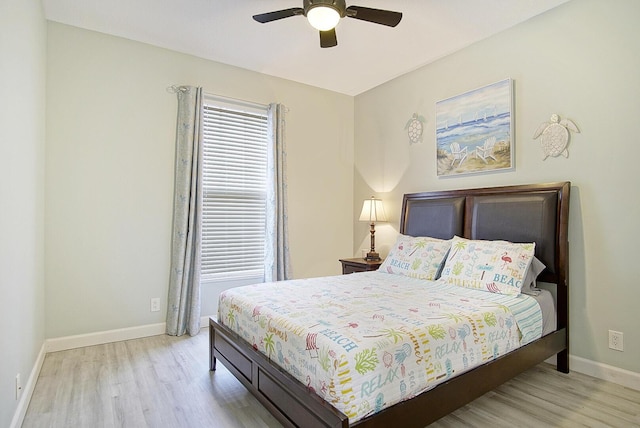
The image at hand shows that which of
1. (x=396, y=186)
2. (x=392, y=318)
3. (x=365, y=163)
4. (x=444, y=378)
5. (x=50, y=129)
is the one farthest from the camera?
(x=365, y=163)

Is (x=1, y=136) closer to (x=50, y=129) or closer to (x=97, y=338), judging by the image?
(x=50, y=129)

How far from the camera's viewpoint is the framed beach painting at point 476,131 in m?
3.09

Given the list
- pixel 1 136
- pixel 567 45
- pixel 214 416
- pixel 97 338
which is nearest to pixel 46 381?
pixel 97 338

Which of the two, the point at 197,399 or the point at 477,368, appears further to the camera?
the point at 197,399

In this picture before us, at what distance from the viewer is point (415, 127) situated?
13.0 feet

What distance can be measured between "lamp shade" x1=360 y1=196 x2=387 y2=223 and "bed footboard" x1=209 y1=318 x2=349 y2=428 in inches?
87.5

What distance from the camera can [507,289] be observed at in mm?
2471

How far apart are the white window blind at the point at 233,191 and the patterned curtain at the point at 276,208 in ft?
0.37

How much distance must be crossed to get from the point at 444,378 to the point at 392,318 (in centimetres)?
38

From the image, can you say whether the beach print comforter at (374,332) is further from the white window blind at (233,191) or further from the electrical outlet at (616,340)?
the white window blind at (233,191)

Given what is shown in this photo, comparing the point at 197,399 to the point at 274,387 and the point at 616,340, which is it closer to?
Answer: the point at 274,387

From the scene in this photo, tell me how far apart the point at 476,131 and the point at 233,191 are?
102 inches

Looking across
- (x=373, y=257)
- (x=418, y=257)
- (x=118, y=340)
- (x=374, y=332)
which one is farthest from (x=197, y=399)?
(x=373, y=257)

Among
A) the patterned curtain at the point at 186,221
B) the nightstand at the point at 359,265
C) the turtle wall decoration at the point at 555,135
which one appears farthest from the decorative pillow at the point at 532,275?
the patterned curtain at the point at 186,221
